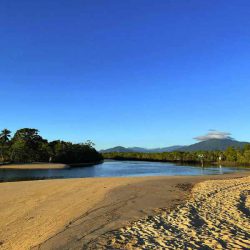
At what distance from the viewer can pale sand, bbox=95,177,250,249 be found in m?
10.6

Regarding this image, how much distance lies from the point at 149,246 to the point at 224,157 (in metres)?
164

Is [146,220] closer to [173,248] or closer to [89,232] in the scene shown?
[89,232]

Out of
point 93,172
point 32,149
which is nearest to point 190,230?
point 93,172

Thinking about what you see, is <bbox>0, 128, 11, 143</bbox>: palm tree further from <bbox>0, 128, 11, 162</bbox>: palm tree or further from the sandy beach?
the sandy beach

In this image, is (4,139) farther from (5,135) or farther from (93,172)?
(93,172)

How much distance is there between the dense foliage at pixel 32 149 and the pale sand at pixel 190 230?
113 metres

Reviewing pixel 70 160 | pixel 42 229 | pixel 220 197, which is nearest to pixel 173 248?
pixel 42 229

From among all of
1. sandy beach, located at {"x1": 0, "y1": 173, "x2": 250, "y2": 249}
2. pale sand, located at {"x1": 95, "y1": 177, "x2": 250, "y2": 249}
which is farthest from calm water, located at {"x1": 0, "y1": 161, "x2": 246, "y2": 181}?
pale sand, located at {"x1": 95, "y1": 177, "x2": 250, "y2": 249}

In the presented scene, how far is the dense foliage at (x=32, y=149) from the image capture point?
12375cm

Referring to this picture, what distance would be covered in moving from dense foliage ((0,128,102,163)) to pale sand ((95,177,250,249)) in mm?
113277

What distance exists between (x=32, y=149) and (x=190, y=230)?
408 feet

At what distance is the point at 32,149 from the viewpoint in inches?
5143

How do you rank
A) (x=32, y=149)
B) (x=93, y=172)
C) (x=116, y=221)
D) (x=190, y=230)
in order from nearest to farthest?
(x=190, y=230) < (x=116, y=221) < (x=93, y=172) < (x=32, y=149)

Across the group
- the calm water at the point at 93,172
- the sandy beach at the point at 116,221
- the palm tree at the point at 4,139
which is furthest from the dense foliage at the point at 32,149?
the sandy beach at the point at 116,221
